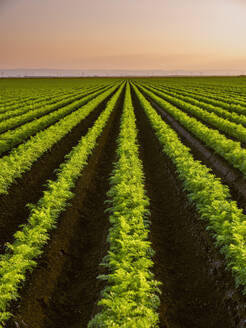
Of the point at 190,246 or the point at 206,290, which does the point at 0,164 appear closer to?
the point at 190,246

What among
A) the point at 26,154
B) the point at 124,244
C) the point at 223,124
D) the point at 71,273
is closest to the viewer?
the point at 124,244

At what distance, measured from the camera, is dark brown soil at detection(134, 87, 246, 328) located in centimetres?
555

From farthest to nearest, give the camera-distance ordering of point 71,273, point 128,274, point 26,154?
1. point 26,154
2. point 71,273
3. point 128,274

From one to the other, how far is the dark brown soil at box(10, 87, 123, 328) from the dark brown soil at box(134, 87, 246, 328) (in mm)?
1618

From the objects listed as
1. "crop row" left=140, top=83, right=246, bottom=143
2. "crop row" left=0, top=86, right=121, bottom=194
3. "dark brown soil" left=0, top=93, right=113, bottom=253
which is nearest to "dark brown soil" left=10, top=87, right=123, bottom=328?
"dark brown soil" left=0, top=93, right=113, bottom=253

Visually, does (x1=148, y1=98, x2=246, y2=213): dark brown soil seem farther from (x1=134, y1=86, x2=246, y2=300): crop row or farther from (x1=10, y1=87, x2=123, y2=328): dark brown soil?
(x1=10, y1=87, x2=123, y2=328): dark brown soil

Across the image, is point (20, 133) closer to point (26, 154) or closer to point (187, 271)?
point (26, 154)

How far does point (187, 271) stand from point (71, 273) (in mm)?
3004

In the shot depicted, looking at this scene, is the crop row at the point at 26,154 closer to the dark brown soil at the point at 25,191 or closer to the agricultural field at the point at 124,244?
the agricultural field at the point at 124,244

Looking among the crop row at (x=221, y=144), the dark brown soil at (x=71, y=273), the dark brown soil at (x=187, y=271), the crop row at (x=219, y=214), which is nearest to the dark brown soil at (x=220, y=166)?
the crop row at (x=221, y=144)

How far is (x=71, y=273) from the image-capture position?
6.93 meters

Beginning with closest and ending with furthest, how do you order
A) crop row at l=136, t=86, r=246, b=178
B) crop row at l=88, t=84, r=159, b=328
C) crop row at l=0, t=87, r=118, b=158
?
crop row at l=88, t=84, r=159, b=328 → crop row at l=136, t=86, r=246, b=178 → crop row at l=0, t=87, r=118, b=158

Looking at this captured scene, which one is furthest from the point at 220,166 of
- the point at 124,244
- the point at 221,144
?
the point at 124,244

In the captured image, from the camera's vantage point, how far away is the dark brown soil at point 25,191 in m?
8.76
